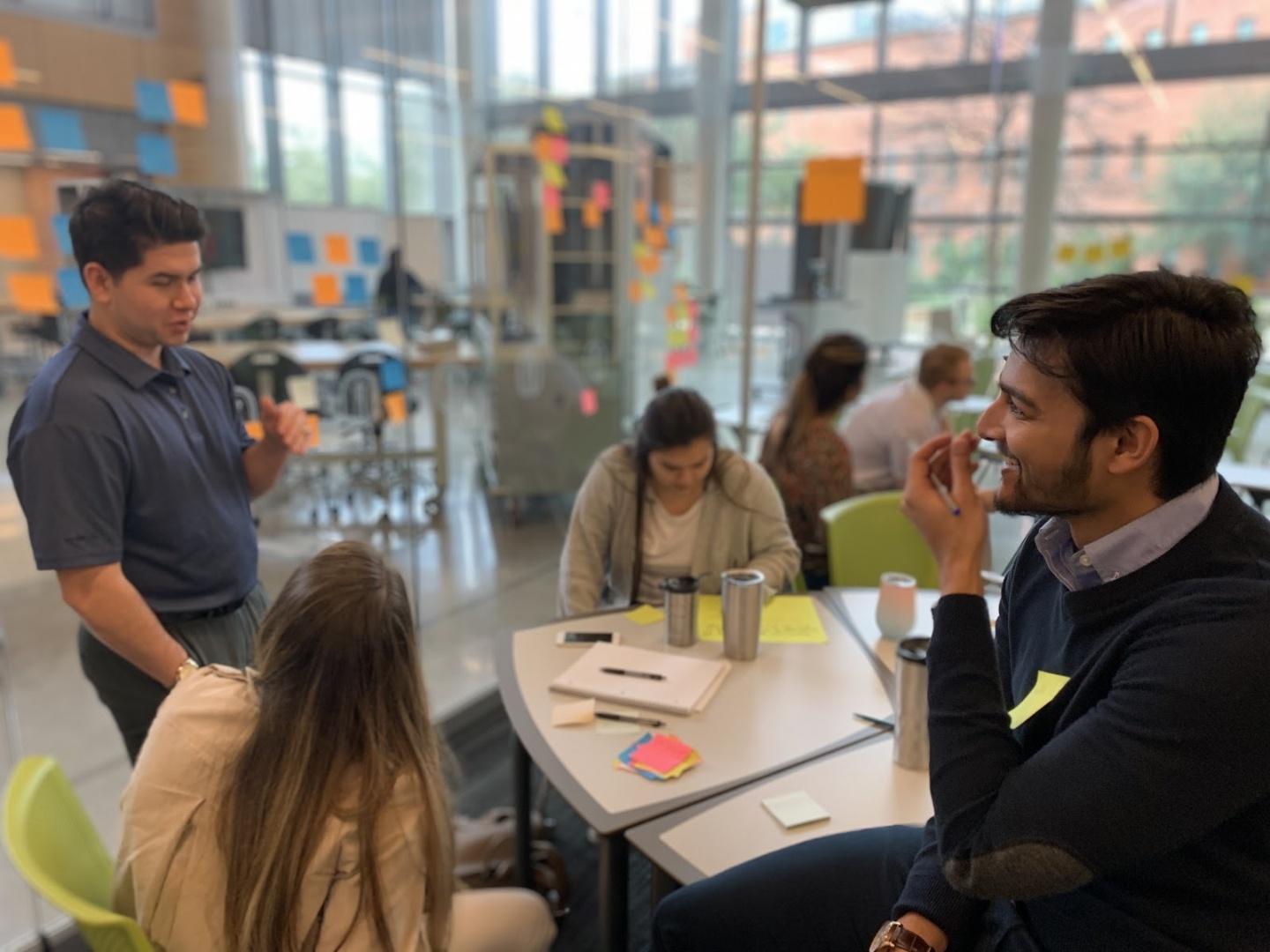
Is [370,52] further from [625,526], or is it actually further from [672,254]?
[625,526]

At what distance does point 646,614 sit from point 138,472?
3.54ft

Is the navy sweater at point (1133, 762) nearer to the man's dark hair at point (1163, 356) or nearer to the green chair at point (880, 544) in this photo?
the man's dark hair at point (1163, 356)

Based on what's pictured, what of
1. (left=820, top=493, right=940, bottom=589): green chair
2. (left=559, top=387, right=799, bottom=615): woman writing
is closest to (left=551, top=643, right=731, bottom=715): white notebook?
(left=559, top=387, right=799, bottom=615): woman writing

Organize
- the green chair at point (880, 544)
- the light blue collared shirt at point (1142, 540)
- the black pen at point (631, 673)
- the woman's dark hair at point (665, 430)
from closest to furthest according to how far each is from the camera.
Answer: the light blue collared shirt at point (1142, 540) < the black pen at point (631, 673) < the woman's dark hair at point (665, 430) < the green chair at point (880, 544)

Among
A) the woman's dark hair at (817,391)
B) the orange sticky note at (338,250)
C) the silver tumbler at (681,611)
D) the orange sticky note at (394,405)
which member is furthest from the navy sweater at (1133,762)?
the orange sticky note at (394,405)

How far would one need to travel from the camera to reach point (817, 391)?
2998mm

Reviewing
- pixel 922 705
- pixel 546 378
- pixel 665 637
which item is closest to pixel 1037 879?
pixel 922 705

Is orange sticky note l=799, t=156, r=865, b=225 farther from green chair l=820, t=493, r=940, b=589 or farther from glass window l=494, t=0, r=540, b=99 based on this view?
green chair l=820, t=493, r=940, b=589

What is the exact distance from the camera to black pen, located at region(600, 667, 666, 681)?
171cm

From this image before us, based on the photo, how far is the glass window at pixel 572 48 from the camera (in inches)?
171

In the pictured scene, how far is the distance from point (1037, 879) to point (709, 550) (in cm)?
137

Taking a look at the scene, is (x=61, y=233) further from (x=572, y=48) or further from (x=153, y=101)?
(x=572, y=48)

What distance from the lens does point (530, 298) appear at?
4.57 metres

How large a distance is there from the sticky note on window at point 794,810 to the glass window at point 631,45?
399cm
